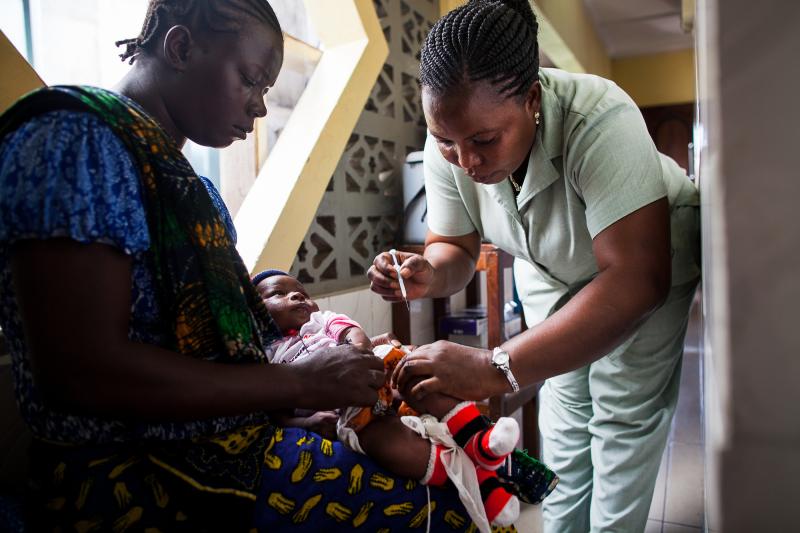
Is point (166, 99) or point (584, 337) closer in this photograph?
point (166, 99)

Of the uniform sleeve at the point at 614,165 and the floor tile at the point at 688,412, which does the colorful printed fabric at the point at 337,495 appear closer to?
the uniform sleeve at the point at 614,165

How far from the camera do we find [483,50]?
120cm

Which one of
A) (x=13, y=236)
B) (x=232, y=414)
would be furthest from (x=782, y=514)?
(x=13, y=236)

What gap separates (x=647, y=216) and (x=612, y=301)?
0.66 ft

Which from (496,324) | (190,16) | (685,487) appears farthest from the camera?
(685,487)

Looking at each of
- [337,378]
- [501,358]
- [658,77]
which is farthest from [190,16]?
[658,77]

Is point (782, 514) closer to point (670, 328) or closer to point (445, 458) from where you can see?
point (445, 458)

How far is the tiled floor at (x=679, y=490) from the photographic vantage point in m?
2.41

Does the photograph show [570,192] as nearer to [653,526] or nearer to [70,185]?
[70,185]

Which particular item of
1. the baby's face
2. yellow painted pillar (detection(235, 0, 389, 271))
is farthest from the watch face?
yellow painted pillar (detection(235, 0, 389, 271))

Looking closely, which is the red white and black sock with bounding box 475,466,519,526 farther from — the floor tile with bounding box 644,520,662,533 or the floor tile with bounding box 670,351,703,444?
the floor tile with bounding box 670,351,703,444

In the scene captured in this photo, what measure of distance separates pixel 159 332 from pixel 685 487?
265 centimetres

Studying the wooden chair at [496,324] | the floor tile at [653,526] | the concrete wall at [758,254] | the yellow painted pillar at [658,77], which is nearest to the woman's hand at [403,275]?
the wooden chair at [496,324]

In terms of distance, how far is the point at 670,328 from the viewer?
1.56 metres
